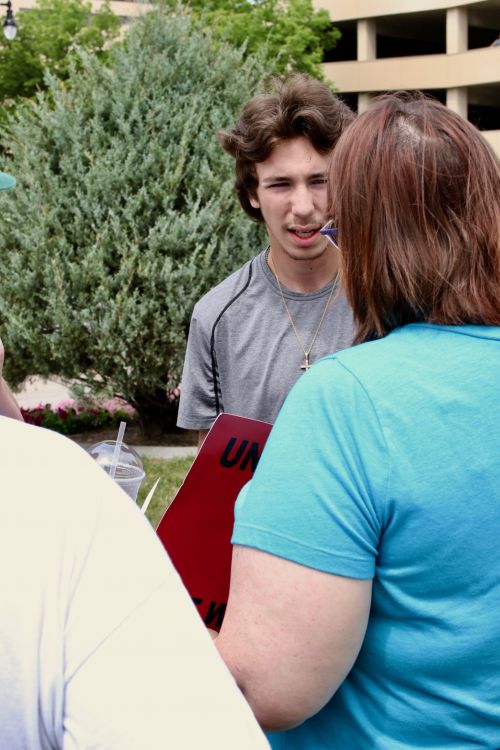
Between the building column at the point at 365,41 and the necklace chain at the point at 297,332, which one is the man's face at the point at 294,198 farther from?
the building column at the point at 365,41

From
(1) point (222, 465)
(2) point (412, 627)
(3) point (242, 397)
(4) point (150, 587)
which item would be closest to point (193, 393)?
(3) point (242, 397)

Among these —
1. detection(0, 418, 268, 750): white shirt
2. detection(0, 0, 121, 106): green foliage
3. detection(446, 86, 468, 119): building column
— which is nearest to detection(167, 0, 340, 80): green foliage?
detection(0, 0, 121, 106): green foliage

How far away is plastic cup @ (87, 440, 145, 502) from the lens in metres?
2.04

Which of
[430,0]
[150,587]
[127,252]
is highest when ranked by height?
[430,0]

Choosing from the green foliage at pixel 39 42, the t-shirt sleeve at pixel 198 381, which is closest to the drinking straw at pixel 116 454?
the t-shirt sleeve at pixel 198 381

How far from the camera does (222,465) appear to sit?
6.13 feet

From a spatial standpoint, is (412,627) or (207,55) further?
(207,55)

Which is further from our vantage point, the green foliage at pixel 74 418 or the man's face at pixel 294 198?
the green foliage at pixel 74 418

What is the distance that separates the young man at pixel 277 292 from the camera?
2723 millimetres

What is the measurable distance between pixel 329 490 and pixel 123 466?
2.95ft

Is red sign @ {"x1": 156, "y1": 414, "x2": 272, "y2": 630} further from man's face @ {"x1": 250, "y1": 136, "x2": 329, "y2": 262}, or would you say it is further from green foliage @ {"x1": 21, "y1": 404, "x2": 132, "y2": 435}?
green foliage @ {"x1": 21, "y1": 404, "x2": 132, "y2": 435}

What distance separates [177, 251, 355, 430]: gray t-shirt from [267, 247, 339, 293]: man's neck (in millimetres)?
25

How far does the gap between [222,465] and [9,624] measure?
102cm

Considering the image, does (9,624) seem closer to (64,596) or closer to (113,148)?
(64,596)
